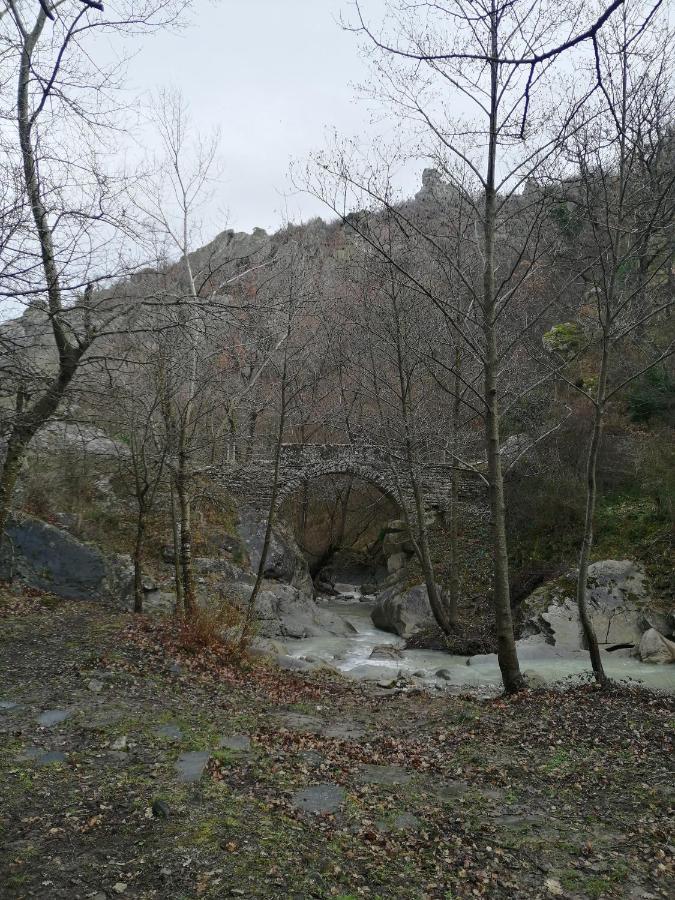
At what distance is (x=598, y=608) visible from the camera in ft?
37.5

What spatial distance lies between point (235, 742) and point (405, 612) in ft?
33.4

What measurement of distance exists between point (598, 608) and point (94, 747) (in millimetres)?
9163

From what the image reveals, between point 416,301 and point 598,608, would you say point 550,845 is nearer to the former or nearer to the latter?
point 598,608

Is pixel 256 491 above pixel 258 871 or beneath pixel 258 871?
above

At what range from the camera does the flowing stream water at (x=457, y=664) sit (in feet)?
30.8

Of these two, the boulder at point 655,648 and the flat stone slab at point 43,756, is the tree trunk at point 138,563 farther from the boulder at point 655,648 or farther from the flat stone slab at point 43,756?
the boulder at point 655,648

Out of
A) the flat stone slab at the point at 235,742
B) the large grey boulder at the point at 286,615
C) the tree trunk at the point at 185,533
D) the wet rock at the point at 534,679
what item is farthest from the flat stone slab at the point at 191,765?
the large grey boulder at the point at 286,615

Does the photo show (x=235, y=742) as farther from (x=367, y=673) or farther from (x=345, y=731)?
(x=367, y=673)

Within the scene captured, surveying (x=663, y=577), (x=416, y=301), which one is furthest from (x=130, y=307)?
(x=663, y=577)

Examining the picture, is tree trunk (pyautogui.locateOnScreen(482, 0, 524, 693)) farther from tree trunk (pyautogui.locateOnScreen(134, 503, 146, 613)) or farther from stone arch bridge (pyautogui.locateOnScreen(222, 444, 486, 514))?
stone arch bridge (pyautogui.locateOnScreen(222, 444, 486, 514))

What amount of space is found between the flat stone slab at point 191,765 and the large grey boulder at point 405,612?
10131 mm

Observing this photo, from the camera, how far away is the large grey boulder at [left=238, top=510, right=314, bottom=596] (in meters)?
17.5

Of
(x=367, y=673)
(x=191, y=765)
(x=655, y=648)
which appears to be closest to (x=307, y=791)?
(x=191, y=765)

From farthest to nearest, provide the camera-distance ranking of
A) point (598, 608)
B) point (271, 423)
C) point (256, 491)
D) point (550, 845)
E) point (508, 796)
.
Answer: point (271, 423), point (256, 491), point (598, 608), point (508, 796), point (550, 845)
